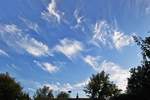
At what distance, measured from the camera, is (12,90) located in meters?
56.8

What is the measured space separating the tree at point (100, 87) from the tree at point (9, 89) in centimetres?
1834

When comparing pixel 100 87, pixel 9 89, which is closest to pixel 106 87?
pixel 100 87

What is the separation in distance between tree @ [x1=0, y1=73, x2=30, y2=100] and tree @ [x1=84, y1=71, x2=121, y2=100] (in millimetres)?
18343

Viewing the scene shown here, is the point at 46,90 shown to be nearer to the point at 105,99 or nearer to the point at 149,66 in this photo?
the point at 105,99

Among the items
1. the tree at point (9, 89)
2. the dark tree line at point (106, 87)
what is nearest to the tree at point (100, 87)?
the dark tree line at point (106, 87)

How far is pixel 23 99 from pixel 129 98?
21.9 m

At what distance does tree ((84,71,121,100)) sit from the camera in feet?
232

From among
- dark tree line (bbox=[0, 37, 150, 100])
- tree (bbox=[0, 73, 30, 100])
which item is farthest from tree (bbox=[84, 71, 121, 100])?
tree (bbox=[0, 73, 30, 100])

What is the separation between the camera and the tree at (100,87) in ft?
232

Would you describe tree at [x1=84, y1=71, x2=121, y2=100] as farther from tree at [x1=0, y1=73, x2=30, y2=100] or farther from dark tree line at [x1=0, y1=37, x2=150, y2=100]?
tree at [x1=0, y1=73, x2=30, y2=100]

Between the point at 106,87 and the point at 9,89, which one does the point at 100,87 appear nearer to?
the point at 106,87

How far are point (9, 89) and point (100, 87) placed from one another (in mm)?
22943

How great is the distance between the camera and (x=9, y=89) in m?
56.5

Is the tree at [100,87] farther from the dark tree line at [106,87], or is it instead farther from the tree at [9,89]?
the tree at [9,89]
